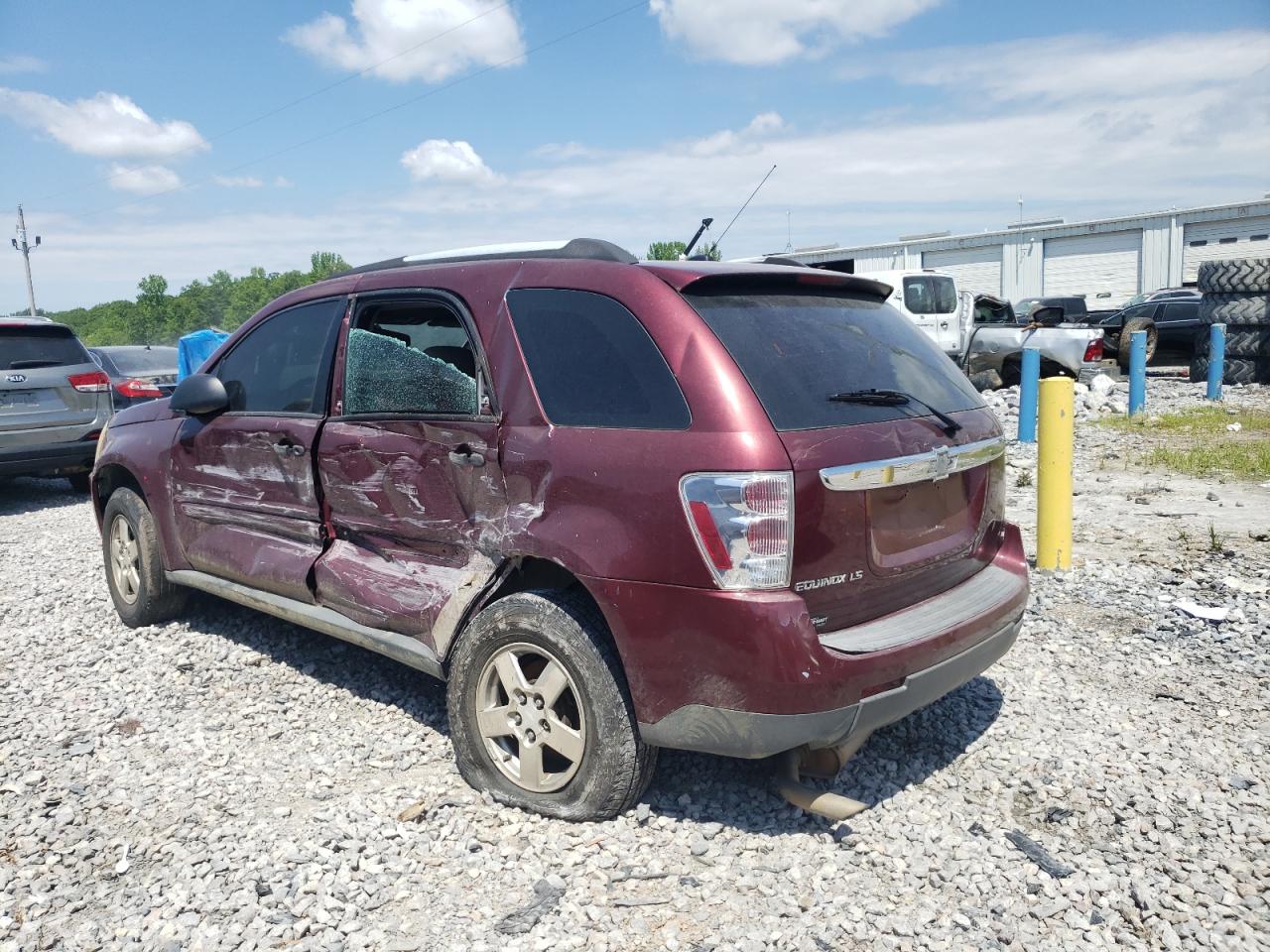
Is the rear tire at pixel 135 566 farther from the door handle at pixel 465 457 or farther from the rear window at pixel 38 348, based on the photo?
the rear window at pixel 38 348

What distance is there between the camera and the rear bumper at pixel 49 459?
909cm

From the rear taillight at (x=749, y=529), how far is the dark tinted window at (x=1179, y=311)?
70.3 ft

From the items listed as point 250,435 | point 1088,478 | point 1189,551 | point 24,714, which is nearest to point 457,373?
point 250,435

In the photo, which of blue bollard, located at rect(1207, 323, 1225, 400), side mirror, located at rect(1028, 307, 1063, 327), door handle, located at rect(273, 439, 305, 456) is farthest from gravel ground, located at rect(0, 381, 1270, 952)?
side mirror, located at rect(1028, 307, 1063, 327)

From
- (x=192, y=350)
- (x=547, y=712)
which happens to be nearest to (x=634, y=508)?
(x=547, y=712)

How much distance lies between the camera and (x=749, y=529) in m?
2.59

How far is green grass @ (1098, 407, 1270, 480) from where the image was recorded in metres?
8.91

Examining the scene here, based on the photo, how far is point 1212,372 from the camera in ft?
48.9

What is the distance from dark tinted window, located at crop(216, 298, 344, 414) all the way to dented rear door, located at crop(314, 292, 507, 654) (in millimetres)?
187

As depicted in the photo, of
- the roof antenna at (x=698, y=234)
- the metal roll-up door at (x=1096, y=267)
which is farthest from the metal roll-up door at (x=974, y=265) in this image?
the roof antenna at (x=698, y=234)

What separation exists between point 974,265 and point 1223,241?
10.3 meters

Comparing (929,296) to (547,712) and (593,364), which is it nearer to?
(593,364)

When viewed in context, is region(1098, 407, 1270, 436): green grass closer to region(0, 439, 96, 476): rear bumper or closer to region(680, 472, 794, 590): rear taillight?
region(680, 472, 794, 590): rear taillight

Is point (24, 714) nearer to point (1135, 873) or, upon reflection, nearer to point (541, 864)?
point (541, 864)
